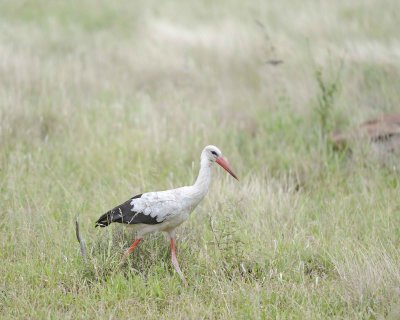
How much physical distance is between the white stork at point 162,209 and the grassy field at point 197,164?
0.26 meters

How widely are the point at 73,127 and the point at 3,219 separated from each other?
230 centimetres

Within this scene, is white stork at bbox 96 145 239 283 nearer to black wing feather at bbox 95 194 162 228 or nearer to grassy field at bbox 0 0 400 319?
black wing feather at bbox 95 194 162 228

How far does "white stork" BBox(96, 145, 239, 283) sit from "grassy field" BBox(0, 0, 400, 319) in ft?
0.87

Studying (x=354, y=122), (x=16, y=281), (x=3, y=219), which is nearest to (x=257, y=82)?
(x=354, y=122)

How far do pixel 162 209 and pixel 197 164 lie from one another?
2311 mm

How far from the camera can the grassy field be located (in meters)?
4.51

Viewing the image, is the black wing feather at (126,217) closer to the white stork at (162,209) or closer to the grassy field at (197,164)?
the white stork at (162,209)

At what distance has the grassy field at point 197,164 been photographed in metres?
4.51

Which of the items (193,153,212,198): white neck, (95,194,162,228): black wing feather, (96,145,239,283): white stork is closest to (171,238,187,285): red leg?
(96,145,239,283): white stork

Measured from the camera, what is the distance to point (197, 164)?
22.9 feet

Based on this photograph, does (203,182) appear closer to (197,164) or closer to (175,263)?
(175,263)

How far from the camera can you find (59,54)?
11055mm

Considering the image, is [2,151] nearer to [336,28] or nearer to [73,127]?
[73,127]

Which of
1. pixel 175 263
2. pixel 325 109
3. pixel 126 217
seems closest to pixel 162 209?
pixel 126 217
